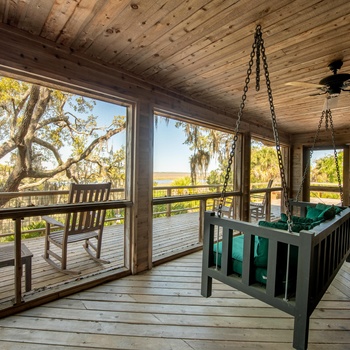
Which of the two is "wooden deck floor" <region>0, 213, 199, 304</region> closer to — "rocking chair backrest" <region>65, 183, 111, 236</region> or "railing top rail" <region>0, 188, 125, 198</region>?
"rocking chair backrest" <region>65, 183, 111, 236</region>

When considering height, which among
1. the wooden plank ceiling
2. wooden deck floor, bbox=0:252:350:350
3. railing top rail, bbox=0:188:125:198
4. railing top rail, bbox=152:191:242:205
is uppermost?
the wooden plank ceiling

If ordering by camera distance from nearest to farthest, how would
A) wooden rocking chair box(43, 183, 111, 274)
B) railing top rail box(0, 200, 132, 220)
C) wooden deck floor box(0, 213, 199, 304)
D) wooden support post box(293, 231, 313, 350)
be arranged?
wooden support post box(293, 231, 313, 350)
railing top rail box(0, 200, 132, 220)
wooden deck floor box(0, 213, 199, 304)
wooden rocking chair box(43, 183, 111, 274)

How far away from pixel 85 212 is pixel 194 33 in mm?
2344

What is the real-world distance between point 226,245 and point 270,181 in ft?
13.7

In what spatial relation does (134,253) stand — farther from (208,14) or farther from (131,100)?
(208,14)

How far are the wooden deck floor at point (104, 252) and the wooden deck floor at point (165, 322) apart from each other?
42cm

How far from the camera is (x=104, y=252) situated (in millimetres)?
3406

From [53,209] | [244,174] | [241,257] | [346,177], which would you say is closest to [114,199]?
[53,209]

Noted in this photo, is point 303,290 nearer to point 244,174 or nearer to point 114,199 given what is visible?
point 114,199

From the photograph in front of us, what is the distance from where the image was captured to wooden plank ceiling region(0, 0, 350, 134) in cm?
155

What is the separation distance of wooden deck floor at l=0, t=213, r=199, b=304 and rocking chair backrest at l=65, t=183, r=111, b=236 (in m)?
0.50

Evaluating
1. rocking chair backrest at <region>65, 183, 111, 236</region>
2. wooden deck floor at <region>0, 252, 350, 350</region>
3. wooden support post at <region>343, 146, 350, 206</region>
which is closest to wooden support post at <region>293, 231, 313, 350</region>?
wooden deck floor at <region>0, 252, 350, 350</region>

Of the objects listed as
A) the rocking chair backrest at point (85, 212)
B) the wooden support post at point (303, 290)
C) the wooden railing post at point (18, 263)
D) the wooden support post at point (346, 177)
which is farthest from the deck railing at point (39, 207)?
the wooden support post at point (346, 177)

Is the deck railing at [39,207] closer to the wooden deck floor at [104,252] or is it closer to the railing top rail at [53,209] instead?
the railing top rail at [53,209]
